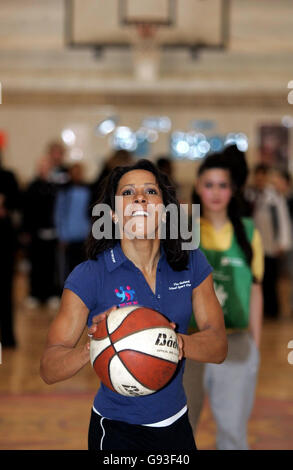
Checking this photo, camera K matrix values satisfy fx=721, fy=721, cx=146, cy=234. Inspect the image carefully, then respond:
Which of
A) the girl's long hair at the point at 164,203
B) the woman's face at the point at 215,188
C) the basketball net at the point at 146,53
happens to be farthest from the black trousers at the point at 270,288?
the girl's long hair at the point at 164,203

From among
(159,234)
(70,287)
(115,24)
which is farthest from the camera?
(115,24)

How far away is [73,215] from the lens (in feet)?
28.1

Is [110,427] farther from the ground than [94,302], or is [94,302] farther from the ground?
[94,302]

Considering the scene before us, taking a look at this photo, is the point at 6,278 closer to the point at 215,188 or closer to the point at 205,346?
the point at 215,188

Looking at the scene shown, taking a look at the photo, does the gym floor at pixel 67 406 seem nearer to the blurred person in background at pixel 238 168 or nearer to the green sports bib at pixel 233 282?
the green sports bib at pixel 233 282

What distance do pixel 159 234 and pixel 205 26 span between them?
10400 mm

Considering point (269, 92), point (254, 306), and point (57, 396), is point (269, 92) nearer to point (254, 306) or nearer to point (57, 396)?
point (57, 396)

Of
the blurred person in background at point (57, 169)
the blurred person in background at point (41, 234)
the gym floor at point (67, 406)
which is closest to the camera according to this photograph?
the gym floor at point (67, 406)

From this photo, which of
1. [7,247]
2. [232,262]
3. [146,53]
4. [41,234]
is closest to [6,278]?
[7,247]

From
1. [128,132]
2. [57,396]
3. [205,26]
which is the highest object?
[205,26]

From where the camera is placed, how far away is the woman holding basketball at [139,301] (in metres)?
2.12

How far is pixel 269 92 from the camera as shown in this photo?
1412 centimetres

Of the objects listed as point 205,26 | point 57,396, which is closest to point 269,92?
point 205,26

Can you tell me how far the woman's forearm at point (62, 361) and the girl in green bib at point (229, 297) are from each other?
1113mm
